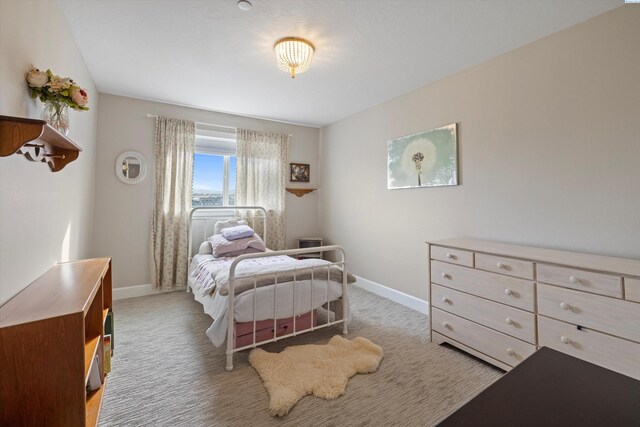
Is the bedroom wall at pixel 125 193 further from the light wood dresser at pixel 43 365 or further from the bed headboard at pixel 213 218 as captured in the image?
the light wood dresser at pixel 43 365

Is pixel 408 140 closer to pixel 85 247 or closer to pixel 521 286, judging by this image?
pixel 521 286

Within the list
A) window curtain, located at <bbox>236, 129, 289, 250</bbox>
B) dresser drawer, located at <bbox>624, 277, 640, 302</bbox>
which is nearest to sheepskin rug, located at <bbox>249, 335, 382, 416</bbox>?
dresser drawer, located at <bbox>624, 277, 640, 302</bbox>

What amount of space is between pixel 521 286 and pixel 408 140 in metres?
1.94

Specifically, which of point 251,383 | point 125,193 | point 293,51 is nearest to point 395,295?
point 251,383

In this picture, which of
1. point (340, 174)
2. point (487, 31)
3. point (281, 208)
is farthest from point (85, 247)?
point (487, 31)

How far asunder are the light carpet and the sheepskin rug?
0.05m

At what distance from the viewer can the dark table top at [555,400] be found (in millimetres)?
501

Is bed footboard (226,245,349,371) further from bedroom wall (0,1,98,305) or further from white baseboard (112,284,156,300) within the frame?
white baseboard (112,284,156,300)

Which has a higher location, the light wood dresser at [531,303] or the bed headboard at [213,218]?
the bed headboard at [213,218]

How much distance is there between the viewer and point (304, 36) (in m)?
2.15

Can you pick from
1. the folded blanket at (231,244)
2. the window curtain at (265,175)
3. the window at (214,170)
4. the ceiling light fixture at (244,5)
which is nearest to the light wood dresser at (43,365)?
the ceiling light fixture at (244,5)

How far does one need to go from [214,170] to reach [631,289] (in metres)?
4.30

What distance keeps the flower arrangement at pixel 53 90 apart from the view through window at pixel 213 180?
236cm

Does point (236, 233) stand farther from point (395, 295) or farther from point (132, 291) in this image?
point (395, 295)
